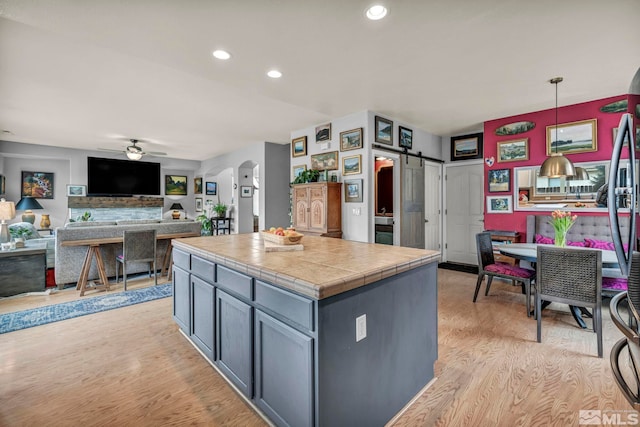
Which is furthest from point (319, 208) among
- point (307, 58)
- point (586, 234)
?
point (586, 234)

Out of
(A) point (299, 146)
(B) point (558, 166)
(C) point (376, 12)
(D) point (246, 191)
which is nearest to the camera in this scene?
(C) point (376, 12)

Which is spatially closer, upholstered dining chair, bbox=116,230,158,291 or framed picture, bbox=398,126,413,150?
upholstered dining chair, bbox=116,230,158,291

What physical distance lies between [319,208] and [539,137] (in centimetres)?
338

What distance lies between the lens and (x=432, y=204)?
19.5 feet

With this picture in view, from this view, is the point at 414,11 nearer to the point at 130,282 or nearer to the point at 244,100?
the point at 244,100

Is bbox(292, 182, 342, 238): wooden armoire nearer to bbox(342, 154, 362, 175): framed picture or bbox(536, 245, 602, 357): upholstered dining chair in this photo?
bbox(342, 154, 362, 175): framed picture

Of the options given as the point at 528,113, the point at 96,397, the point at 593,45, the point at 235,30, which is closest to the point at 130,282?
the point at 96,397

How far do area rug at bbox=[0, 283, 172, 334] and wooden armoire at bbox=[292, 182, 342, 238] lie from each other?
219 centimetres

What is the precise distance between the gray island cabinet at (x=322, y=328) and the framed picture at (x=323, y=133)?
3.20m

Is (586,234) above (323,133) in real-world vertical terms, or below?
below

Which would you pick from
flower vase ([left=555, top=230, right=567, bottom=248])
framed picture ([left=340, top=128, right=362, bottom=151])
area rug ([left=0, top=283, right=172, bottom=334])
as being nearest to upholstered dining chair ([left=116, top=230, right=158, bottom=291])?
area rug ([left=0, top=283, right=172, bottom=334])

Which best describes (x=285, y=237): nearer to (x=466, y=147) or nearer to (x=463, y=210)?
(x=463, y=210)

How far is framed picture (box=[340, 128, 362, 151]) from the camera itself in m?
4.48

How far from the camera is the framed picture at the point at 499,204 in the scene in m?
4.70
